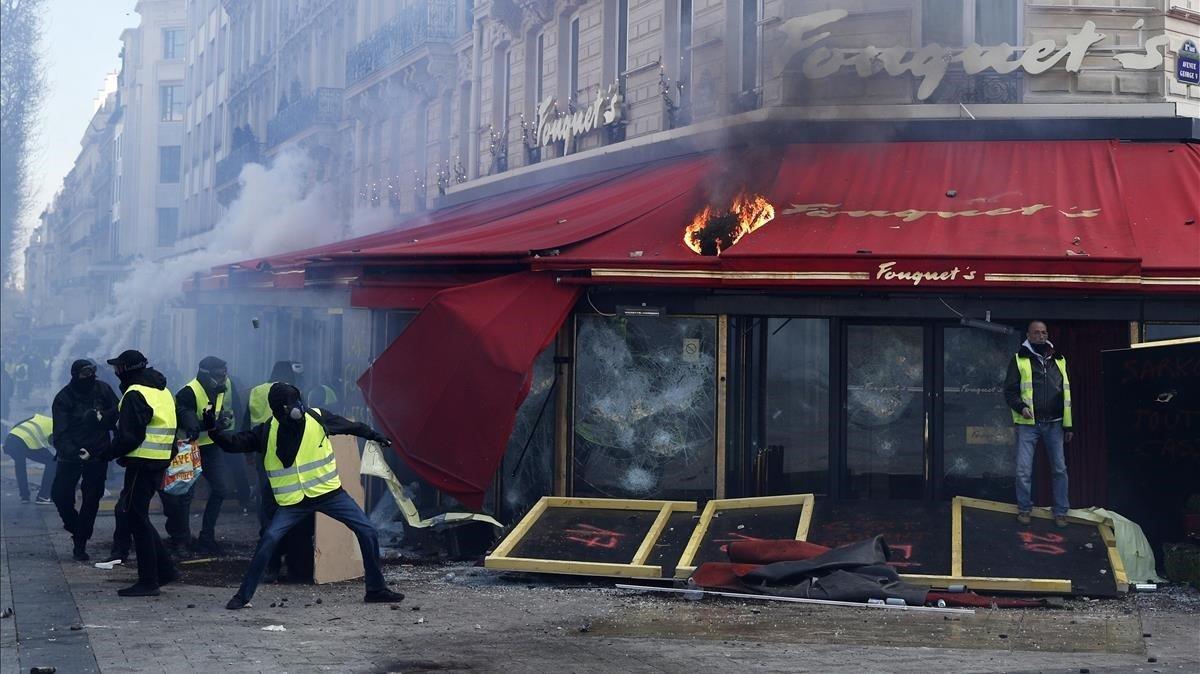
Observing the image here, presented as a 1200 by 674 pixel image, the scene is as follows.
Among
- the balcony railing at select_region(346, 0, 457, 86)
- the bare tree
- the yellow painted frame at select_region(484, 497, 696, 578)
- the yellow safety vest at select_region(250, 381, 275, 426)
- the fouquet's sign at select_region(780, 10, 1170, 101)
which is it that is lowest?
the yellow painted frame at select_region(484, 497, 696, 578)

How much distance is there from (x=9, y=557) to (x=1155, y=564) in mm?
9291

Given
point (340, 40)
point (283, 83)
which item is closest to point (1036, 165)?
point (340, 40)

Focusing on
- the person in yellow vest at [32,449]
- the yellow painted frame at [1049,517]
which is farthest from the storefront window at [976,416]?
the person in yellow vest at [32,449]

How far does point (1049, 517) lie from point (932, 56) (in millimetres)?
4882

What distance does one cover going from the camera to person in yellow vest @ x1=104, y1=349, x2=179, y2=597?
1038cm

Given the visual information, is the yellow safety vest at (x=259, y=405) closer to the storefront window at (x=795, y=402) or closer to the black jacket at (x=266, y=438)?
the black jacket at (x=266, y=438)

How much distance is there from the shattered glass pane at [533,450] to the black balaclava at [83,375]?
11.9 ft

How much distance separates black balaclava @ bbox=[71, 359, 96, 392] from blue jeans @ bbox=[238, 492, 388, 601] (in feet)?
12.1

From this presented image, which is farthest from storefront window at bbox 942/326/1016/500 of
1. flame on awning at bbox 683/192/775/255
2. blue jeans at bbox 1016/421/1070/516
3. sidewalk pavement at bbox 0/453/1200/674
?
sidewalk pavement at bbox 0/453/1200/674

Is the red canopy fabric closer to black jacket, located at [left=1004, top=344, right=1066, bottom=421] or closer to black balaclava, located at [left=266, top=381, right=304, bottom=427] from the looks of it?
black balaclava, located at [left=266, top=381, right=304, bottom=427]

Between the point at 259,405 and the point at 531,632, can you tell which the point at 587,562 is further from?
the point at 259,405

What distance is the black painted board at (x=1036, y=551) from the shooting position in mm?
10484

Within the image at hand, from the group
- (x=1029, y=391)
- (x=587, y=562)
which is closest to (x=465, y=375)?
(x=587, y=562)

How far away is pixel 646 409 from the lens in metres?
13.1
